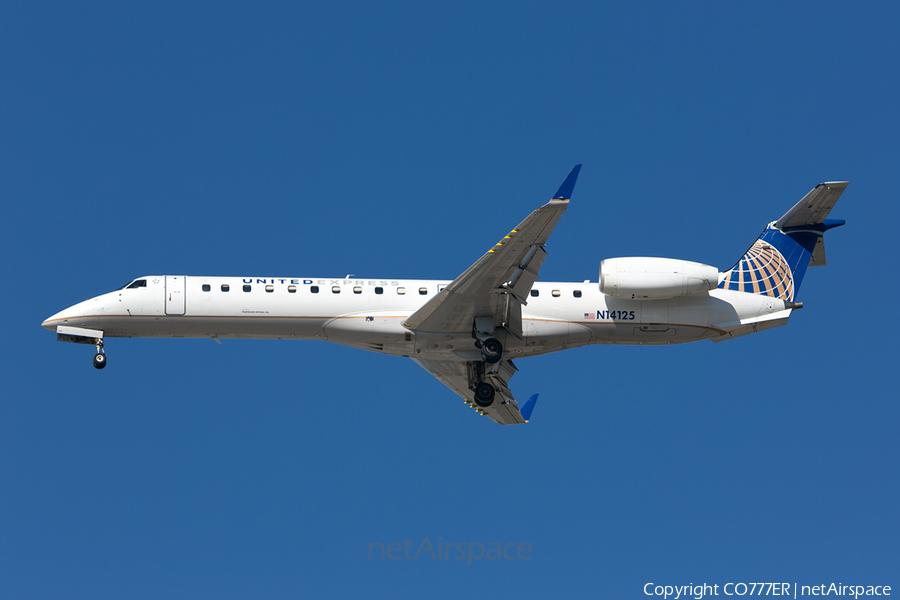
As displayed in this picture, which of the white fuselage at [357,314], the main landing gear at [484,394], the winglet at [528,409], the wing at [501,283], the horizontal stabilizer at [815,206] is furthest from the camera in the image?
the winglet at [528,409]

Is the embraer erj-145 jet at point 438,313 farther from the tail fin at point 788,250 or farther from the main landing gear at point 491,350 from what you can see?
the tail fin at point 788,250

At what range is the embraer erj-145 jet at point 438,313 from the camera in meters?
27.0

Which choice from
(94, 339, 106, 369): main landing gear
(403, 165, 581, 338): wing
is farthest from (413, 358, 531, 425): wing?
(94, 339, 106, 369): main landing gear

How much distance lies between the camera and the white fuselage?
2723 cm

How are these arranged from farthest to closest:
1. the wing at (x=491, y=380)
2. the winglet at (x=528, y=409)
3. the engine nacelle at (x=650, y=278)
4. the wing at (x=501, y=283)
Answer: the winglet at (x=528, y=409) < the wing at (x=491, y=380) < the engine nacelle at (x=650, y=278) < the wing at (x=501, y=283)

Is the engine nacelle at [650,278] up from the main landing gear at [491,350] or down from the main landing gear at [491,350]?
up

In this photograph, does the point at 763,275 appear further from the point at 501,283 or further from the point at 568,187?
the point at 568,187

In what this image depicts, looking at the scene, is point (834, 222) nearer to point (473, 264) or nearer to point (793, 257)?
point (793, 257)

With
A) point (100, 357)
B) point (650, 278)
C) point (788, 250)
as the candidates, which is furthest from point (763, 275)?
point (100, 357)

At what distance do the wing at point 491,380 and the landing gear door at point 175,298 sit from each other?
23.2 ft

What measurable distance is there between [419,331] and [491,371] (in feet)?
9.86

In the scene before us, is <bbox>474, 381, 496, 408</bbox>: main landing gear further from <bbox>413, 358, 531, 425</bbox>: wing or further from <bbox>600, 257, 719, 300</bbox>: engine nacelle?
<bbox>600, 257, 719, 300</bbox>: engine nacelle

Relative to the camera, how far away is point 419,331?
89.4 ft

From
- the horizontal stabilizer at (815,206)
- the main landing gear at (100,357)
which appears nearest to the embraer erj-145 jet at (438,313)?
the main landing gear at (100,357)
